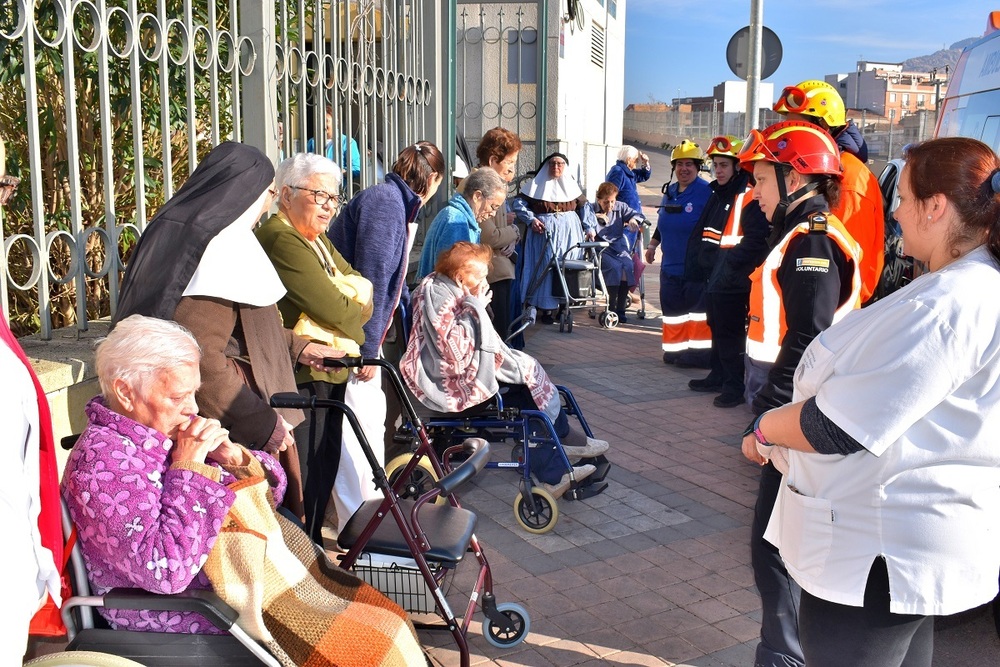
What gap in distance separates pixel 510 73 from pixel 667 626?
316 inches

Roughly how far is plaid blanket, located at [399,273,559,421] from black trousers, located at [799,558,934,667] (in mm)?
2625

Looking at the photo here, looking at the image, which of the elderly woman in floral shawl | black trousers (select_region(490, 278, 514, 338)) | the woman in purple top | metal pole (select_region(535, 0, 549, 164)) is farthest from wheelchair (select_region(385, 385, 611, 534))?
metal pole (select_region(535, 0, 549, 164))

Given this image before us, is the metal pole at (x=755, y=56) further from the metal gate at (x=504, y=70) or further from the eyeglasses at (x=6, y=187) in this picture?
the eyeglasses at (x=6, y=187)

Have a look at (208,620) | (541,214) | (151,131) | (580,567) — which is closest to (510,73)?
(541,214)

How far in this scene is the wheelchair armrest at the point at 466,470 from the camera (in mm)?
2959

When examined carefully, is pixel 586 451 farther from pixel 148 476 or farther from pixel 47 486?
pixel 47 486

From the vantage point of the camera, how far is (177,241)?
300 cm

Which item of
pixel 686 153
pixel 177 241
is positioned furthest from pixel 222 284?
pixel 686 153

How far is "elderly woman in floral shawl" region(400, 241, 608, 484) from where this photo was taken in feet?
15.8

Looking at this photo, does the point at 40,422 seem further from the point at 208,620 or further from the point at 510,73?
the point at 510,73

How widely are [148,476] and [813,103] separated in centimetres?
467

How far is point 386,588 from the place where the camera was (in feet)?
11.7

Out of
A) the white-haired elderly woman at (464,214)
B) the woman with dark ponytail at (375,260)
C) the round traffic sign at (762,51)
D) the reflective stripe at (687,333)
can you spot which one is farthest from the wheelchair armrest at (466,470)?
the round traffic sign at (762,51)

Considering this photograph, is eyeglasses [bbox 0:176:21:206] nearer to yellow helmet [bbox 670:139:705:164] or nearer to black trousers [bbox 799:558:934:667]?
black trousers [bbox 799:558:934:667]
